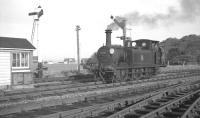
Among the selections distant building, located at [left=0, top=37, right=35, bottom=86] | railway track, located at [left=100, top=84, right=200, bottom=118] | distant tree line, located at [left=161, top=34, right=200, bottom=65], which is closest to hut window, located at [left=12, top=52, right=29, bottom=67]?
distant building, located at [left=0, top=37, right=35, bottom=86]

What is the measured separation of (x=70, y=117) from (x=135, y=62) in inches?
535

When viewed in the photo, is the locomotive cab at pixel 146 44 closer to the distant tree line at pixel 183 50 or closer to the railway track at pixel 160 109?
the railway track at pixel 160 109

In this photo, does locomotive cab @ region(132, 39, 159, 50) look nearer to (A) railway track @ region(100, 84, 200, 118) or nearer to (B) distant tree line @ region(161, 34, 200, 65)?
(A) railway track @ region(100, 84, 200, 118)

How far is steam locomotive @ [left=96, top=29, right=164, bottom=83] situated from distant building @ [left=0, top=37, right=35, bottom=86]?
5.37m

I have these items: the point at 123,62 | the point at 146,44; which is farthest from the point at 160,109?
the point at 146,44

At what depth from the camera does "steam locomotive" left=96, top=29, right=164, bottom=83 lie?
19.1 meters

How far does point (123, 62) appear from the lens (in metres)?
20.1

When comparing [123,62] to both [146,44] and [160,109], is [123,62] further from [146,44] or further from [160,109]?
[160,109]

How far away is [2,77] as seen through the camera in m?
17.3

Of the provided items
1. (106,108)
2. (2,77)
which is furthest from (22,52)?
(106,108)

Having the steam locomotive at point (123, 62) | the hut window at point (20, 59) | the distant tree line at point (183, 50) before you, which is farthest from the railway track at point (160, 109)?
the distant tree line at point (183, 50)

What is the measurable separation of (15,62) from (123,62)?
8.23 m

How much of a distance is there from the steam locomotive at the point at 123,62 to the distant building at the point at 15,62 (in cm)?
537

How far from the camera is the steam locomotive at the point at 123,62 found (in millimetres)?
19094
